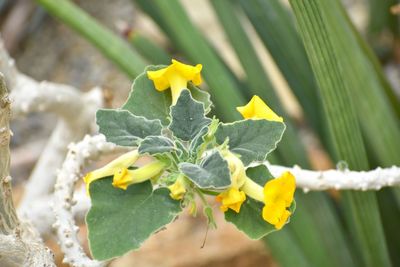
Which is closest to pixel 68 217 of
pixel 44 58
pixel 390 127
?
pixel 390 127

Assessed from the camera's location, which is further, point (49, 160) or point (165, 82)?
point (49, 160)

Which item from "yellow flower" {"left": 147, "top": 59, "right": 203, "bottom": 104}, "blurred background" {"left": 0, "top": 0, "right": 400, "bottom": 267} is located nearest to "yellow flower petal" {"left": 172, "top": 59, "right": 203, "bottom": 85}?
"yellow flower" {"left": 147, "top": 59, "right": 203, "bottom": 104}

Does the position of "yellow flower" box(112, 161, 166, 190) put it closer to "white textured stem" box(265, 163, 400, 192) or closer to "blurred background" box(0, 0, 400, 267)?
"white textured stem" box(265, 163, 400, 192)

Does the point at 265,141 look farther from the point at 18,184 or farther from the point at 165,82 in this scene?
the point at 18,184

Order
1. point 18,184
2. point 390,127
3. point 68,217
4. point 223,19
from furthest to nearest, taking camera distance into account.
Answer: point 18,184
point 223,19
point 390,127
point 68,217

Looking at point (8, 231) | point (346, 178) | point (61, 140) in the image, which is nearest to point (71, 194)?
point (8, 231)

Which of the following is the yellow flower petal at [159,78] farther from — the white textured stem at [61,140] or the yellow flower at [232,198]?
the white textured stem at [61,140]

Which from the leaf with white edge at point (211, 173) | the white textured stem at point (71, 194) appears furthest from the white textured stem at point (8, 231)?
the leaf with white edge at point (211, 173)
